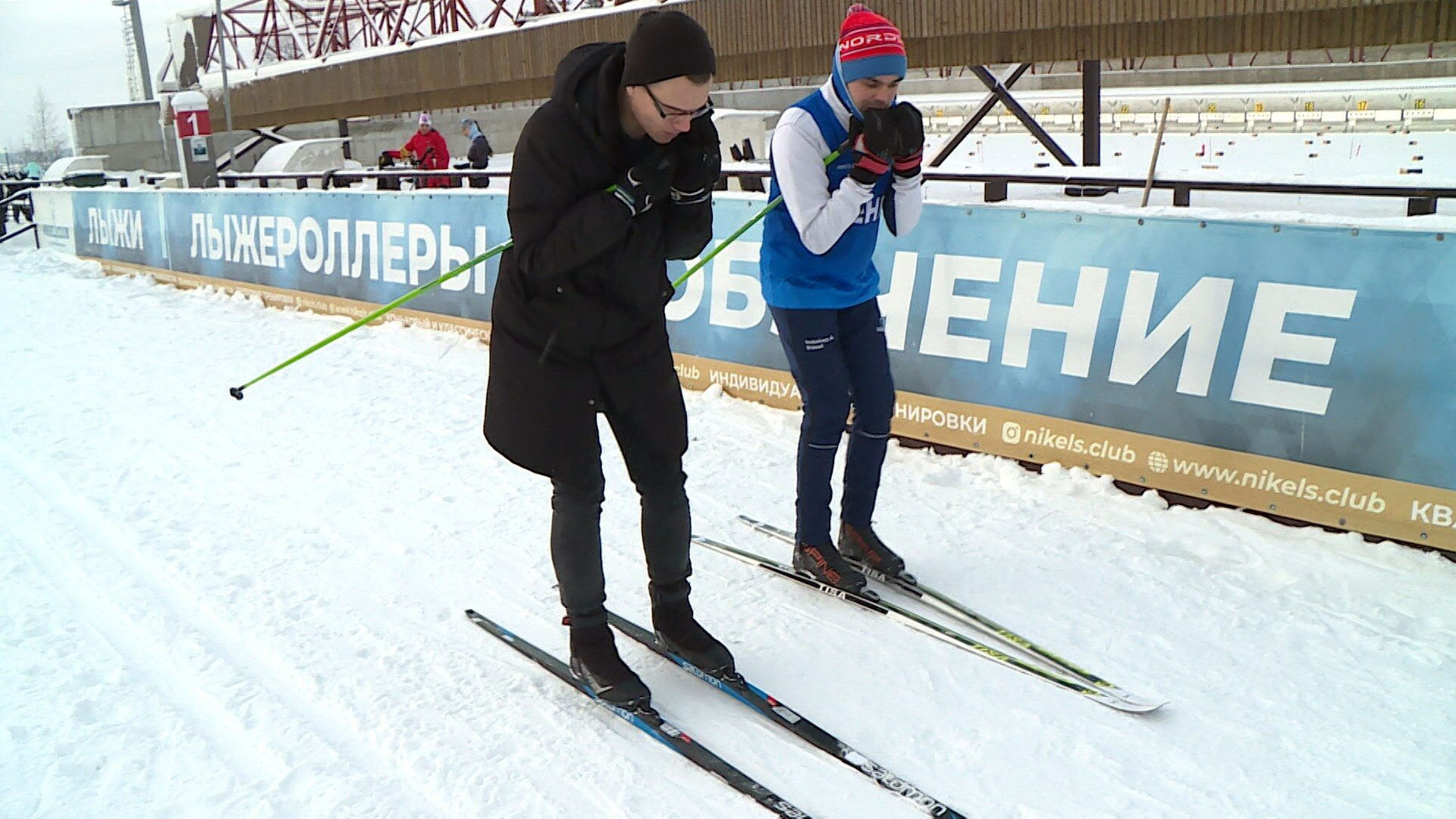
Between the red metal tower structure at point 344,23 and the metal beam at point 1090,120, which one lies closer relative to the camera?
the metal beam at point 1090,120

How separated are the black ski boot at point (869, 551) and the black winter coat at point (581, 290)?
1.15 m

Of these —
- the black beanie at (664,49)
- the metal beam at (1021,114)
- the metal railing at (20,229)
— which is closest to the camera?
the black beanie at (664,49)

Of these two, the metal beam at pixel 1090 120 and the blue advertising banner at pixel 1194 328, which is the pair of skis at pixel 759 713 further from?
the metal beam at pixel 1090 120

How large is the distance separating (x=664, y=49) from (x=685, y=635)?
68.7 inches

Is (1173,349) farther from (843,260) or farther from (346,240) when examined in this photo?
(346,240)

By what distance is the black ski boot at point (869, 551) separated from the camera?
392cm

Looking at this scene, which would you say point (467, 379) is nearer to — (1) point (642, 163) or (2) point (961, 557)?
(2) point (961, 557)

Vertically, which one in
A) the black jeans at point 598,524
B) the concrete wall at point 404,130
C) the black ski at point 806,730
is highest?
the concrete wall at point 404,130

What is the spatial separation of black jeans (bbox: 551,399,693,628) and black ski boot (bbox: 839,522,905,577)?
979 millimetres

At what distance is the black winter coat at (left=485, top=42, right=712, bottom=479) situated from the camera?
2.64m

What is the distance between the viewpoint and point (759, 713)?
306 cm

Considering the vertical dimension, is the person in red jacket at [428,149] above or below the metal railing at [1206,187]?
above

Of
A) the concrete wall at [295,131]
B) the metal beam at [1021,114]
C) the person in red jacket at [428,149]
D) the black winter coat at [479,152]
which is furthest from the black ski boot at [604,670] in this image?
the concrete wall at [295,131]

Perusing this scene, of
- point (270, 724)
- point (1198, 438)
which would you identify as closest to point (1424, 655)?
point (1198, 438)
